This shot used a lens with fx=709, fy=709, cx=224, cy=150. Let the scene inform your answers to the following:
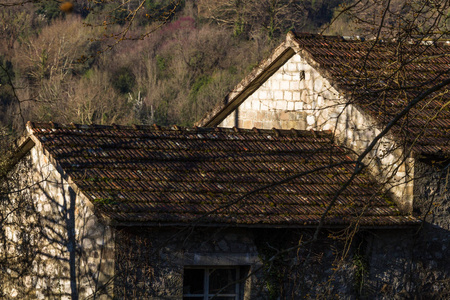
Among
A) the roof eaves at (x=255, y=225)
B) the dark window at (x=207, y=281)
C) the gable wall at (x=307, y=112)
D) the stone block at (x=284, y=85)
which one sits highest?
the stone block at (x=284, y=85)

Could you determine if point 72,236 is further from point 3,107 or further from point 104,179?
point 3,107

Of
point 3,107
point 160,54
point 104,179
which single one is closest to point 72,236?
point 104,179

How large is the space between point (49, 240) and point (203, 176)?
2.10m

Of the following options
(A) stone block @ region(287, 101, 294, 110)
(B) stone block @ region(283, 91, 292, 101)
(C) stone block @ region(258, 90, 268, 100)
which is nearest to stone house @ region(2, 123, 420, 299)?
(A) stone block @ region(287, 101, 294, 110)

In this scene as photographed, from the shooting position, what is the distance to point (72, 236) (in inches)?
340

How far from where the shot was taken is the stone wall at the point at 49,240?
27.5 feet

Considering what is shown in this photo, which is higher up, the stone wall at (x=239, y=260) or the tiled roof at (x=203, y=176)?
the tiled roof at (x=203, y=176)

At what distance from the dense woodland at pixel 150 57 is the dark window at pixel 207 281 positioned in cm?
2301

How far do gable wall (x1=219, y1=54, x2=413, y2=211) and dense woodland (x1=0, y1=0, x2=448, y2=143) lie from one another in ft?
65.3

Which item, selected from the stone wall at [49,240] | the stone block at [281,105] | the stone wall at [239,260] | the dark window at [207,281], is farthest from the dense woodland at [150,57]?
the stone wall at [239,260]

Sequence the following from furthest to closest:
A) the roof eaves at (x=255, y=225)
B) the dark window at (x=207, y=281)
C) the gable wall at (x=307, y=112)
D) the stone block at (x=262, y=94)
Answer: the stone block at (x=262, y=94) → the gable wall at (x=307, y=112) → the dark window at (x=207, y=281) → the roof eaves at (x=255, y=225)

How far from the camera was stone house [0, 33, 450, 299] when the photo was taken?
27.2ft

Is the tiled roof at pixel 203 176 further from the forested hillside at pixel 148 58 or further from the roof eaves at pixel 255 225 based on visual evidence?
the forested hillside at pixel 148 58

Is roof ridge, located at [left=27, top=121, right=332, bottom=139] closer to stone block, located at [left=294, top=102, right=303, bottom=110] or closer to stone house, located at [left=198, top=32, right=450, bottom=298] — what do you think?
stone house, located at [left=198, top=32, right=450, bottom=298]
